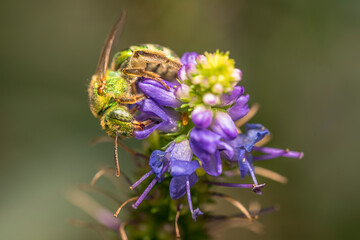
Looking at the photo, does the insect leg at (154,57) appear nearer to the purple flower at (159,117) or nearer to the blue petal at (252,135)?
the purple flower at (159,117)

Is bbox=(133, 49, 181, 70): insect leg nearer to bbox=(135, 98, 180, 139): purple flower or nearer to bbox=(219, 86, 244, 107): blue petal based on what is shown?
bbox=(135, 98, 180, 139): purple flower

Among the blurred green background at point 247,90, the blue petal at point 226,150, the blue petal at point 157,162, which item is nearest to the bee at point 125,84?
the blue petal at point 157,162

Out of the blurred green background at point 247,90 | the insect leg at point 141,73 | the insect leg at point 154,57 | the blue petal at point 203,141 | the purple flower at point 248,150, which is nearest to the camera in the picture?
the blue petal at point 203,141

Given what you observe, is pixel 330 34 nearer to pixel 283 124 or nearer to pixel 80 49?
pixel 283 124

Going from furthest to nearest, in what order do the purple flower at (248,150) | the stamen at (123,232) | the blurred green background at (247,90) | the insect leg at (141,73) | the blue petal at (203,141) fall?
1. the blurred green background at (247,90)
2. the stamen at (123,232)
3. the insect leg at (141,73)
4. the purple flower at (248,150)
5. the blue petal at (203,141)

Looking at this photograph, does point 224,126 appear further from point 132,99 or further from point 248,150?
point 132,99

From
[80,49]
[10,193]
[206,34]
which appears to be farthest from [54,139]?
[206,34]

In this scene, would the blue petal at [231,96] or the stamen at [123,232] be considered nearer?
the blue petal at [231,96]
